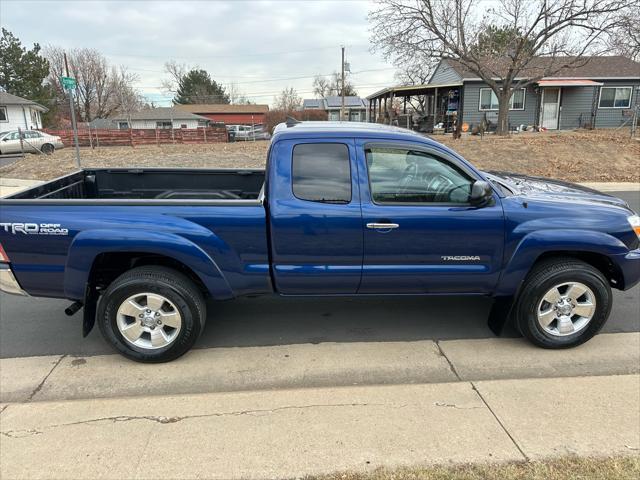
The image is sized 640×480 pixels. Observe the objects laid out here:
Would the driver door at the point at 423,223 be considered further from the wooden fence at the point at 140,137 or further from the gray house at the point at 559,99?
the wooden fence at the point at 140,137

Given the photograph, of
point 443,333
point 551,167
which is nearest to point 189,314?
point 443,333

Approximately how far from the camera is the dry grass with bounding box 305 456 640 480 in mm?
2436

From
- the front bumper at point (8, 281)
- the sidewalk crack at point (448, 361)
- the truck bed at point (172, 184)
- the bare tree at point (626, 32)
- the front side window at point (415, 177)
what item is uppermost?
the bare tree at point (626, 32)

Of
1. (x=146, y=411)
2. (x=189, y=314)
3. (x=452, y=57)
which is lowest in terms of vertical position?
(x=146, y=411)

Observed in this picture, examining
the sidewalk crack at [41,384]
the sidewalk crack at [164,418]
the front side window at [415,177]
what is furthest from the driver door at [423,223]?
the sidewalk crack at [41,384]

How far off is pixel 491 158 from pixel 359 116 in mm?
48649

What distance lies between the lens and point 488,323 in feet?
14.1

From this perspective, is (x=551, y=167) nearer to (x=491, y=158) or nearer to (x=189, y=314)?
(x=491, y=158)

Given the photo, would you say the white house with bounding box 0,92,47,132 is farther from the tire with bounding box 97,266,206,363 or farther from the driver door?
the driver door

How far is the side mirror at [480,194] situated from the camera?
3463 millimetres

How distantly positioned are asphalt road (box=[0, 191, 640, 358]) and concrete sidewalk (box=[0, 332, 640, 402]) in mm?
153

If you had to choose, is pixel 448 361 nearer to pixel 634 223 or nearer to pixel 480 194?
pixel 480 194

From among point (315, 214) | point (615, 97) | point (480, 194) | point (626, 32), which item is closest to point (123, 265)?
point (315, 214)

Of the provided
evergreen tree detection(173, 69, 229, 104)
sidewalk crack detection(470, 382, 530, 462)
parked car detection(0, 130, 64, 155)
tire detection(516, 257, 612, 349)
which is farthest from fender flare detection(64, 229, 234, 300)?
evergreen tree detection(173, 69, 229, 104)
